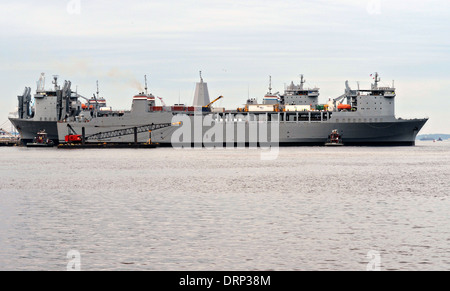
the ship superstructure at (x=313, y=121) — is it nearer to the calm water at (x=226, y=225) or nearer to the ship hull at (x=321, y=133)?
the ship hull at (x=321, y=133)

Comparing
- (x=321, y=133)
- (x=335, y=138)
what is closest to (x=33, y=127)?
(x=321, y=133)

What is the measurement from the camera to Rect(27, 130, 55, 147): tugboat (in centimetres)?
15438

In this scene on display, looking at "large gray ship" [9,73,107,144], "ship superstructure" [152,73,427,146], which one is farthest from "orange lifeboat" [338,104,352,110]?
"large gray ship" [9,73,107,144]

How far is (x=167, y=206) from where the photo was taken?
36500 mm

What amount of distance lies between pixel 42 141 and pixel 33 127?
5.18 meters

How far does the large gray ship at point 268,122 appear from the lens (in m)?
138

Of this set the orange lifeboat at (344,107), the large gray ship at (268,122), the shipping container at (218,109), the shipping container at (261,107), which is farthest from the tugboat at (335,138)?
the shipping container at (218,109)

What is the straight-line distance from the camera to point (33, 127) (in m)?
157

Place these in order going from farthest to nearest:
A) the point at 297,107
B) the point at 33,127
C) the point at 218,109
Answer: the point at 33,127, the point at 218,109, the point at 297,107

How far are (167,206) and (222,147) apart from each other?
392ft

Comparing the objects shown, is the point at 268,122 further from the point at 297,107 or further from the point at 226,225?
the point at 226,225

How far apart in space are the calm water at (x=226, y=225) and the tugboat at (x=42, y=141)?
345ft

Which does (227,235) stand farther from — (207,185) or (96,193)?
(207,185)
